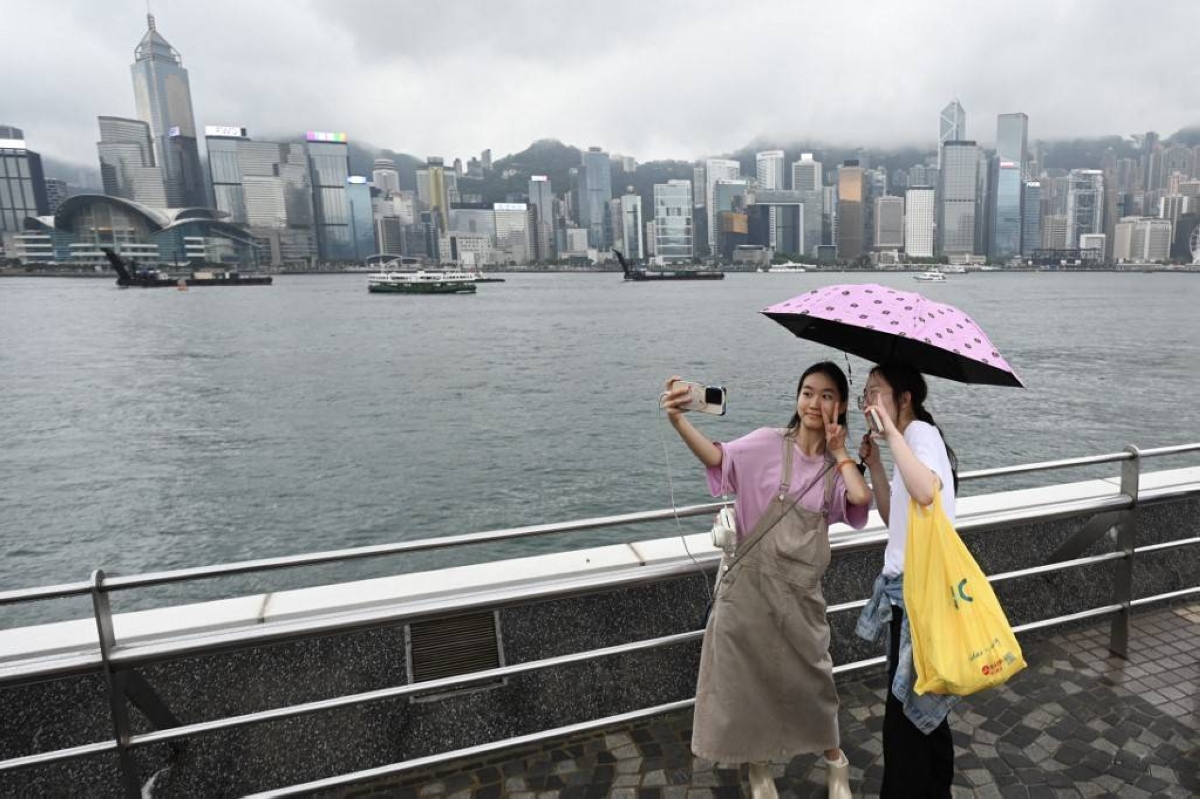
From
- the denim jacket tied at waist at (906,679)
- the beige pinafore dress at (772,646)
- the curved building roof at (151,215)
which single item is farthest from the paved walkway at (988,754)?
the curved building roof at (151,215)

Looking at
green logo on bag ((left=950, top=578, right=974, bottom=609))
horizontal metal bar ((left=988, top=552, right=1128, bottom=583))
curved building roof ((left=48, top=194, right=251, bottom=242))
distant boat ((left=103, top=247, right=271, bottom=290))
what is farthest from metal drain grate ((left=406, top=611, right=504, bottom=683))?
curved building roof ((left=48, top=194, right=251, bottom=242))

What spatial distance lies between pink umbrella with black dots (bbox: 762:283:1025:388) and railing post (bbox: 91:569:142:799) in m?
2.37

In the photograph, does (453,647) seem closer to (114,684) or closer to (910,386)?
(114,684)

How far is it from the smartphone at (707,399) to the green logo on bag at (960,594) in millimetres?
879

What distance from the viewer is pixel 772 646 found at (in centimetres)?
263

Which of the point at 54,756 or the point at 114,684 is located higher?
the point at 114,684

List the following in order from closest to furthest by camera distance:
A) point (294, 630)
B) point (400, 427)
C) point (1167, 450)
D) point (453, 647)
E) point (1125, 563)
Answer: point (294, 630), point (453, 647), point (1167, 450), point (1125, 563), point (400, 427)

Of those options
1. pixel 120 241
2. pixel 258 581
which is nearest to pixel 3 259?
pixel 120 241

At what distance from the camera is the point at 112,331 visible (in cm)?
5588

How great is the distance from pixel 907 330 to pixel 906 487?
491mm

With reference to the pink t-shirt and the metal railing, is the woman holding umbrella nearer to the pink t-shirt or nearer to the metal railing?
the pink t-shirt

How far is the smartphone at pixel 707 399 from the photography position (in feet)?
7.97

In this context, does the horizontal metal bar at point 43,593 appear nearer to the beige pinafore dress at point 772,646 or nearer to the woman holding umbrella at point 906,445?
the beige pinafore dress at point 772,646

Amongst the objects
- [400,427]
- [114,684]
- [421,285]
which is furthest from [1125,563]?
[421,285]
